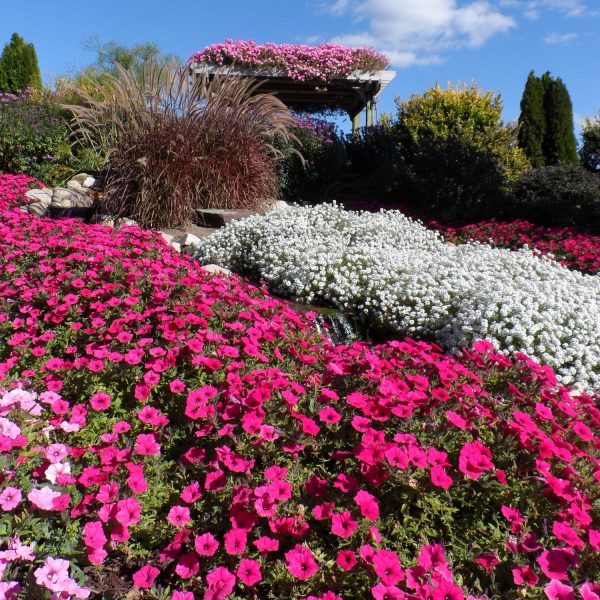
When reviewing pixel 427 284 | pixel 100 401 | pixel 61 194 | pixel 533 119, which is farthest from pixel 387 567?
pixel 533 119

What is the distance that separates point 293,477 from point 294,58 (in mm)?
13954

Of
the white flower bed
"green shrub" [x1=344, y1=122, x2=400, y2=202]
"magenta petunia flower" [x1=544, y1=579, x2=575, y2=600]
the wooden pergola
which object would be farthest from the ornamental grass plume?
"magenta petunia flower" [x1=544, y1=579, x2=575, y2=600]

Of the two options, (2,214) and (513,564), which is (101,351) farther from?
(2,214)

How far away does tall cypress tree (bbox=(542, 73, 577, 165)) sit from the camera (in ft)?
49.7

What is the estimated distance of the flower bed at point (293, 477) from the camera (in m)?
1.73

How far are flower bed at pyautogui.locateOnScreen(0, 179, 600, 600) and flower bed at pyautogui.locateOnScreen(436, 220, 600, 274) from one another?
4.90m

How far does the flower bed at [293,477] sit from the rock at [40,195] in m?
6.96

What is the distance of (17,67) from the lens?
1794 cm

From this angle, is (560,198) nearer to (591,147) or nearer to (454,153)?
(454,153)

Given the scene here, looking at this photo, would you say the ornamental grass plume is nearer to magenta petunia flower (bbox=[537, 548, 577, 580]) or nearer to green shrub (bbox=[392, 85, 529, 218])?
green shrub (bbox=[392, 85, 529, 218])

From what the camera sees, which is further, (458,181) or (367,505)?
(458,181)

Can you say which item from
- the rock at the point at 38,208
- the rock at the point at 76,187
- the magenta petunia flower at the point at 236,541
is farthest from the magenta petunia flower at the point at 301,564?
the rock at the point at 76,187

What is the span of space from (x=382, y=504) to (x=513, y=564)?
44cm

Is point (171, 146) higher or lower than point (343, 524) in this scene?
higher
